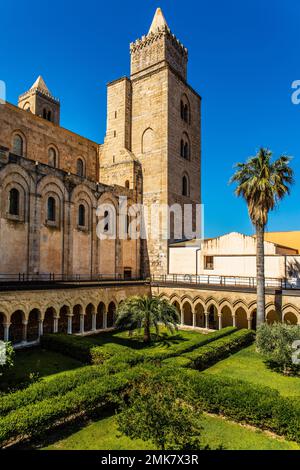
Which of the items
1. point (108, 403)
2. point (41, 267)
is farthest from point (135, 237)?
point (108, 403)

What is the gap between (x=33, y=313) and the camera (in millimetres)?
21141

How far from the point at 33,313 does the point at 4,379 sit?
25.2 ft

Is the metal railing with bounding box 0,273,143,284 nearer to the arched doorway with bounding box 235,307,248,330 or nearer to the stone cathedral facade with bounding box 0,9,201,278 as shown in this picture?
the stone cathedral facade with bounding box 0,9,201,278

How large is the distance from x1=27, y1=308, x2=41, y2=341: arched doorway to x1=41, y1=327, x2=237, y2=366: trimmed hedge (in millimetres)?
1933

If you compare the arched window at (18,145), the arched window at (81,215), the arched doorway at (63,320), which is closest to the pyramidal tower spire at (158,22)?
the arched window at (18,145)

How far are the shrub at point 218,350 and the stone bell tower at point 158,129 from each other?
13.5 m

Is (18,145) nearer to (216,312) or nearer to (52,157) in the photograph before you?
(52,157)

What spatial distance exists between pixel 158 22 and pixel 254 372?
39086 millimetres

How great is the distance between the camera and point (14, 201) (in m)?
23.5

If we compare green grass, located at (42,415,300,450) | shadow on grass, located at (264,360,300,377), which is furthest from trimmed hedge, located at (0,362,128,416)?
shadow on grass, located at (264,360,300,377)

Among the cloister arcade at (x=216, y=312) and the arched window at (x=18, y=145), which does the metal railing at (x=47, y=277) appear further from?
the arched window at (x=18, y=145)

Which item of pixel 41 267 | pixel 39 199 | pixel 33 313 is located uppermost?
pixel 39 199

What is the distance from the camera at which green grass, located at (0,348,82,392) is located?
13547mm
